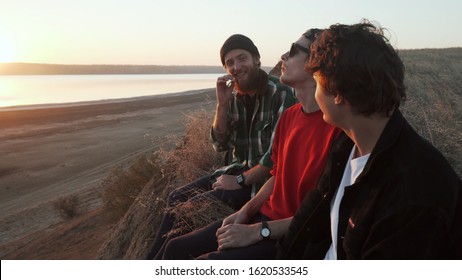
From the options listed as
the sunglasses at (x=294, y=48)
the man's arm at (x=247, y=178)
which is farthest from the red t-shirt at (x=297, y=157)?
the man's arm at (x=247, y=178)

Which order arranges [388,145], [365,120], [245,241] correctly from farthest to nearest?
1. [245,241]
2. [365,120]
3. [388,145]

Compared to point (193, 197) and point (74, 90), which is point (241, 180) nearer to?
point (193, 197)

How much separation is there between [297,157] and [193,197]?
1.20 metres

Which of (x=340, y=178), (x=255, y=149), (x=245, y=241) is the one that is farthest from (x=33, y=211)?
(x=340, y=178)

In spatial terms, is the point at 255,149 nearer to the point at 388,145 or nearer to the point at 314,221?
the point at 314,221

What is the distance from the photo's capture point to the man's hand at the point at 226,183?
10.7ft

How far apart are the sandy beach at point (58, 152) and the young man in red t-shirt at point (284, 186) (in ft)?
14.4

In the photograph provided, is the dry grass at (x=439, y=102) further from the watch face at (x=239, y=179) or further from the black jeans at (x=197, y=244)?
the black jeans at (x=197, y=244)

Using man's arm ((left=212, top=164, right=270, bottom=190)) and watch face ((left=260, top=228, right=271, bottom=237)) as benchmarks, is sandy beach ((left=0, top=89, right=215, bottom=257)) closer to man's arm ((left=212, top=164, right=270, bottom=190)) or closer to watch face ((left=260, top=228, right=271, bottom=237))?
man's arm ((left=212, top=164, right=270, bottom=190))

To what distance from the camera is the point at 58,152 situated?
16812 mm

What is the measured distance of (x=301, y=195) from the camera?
2258 millimetres

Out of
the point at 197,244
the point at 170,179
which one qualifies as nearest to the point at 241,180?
the point at 197,244

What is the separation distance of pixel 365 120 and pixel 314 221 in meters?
0.53

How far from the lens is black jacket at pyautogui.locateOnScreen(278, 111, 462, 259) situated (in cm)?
134
